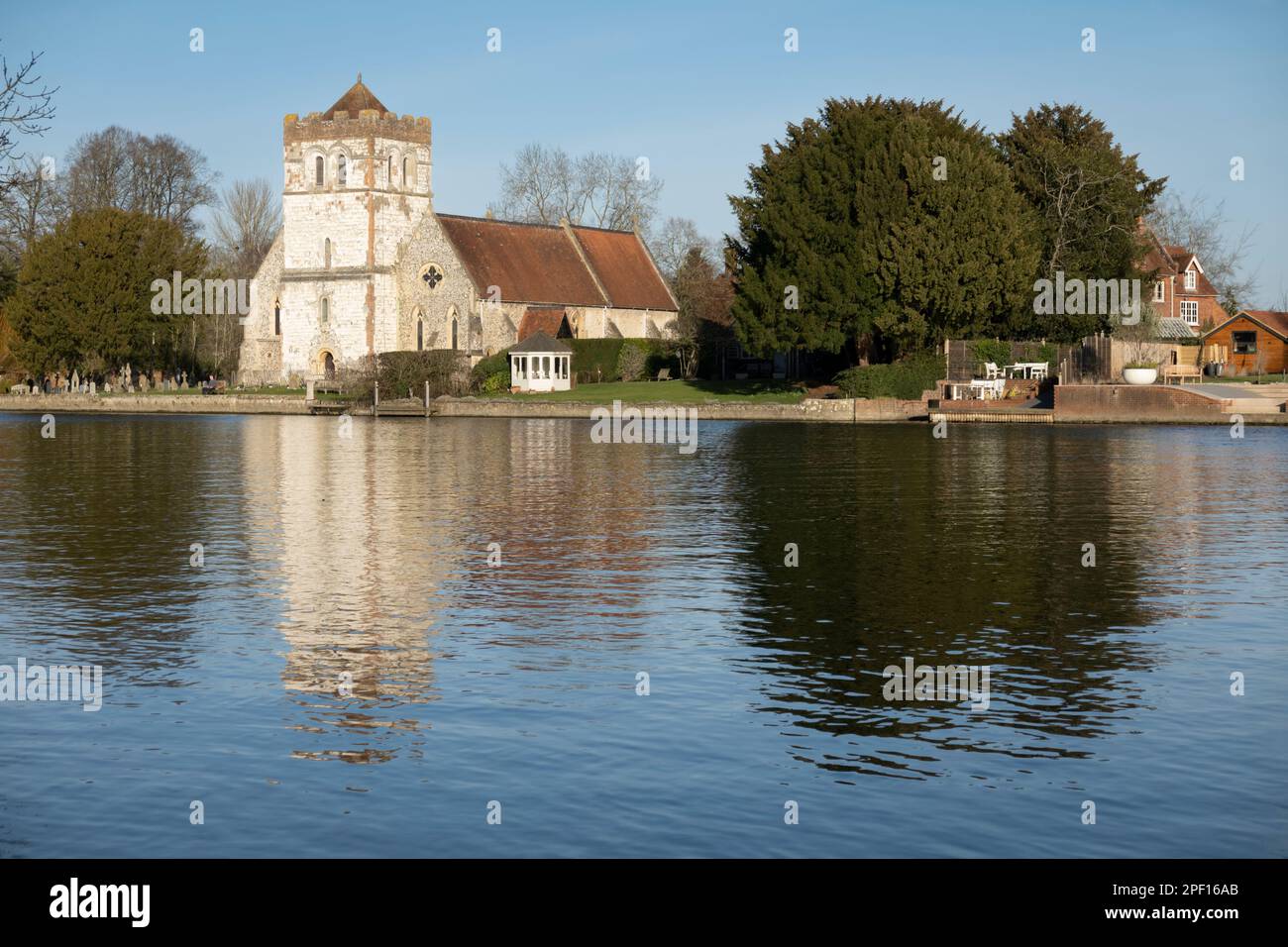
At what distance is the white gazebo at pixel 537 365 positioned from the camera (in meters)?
92.3

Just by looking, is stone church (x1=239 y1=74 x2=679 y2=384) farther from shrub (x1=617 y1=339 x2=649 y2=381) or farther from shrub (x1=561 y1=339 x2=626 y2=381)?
shrub (x1=617 y1=339 x2=649 y2=381)

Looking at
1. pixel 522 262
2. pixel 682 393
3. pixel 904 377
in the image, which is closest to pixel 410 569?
pixel 904 377

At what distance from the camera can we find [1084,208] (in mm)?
72875

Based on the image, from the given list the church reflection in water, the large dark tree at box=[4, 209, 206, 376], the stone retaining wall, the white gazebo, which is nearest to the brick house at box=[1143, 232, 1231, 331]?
the white gazebo

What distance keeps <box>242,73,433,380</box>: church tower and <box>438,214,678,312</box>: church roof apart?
4.20m

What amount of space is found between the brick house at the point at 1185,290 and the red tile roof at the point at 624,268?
33.9 meters

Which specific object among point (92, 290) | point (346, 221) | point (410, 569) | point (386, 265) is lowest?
point (410, 569)

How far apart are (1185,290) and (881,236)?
39958 millimetres

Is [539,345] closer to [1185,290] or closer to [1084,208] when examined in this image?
[1084,208]

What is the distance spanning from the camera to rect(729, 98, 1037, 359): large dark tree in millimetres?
69000

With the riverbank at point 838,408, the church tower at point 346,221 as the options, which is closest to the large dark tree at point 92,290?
the riverbank at point 838,408
